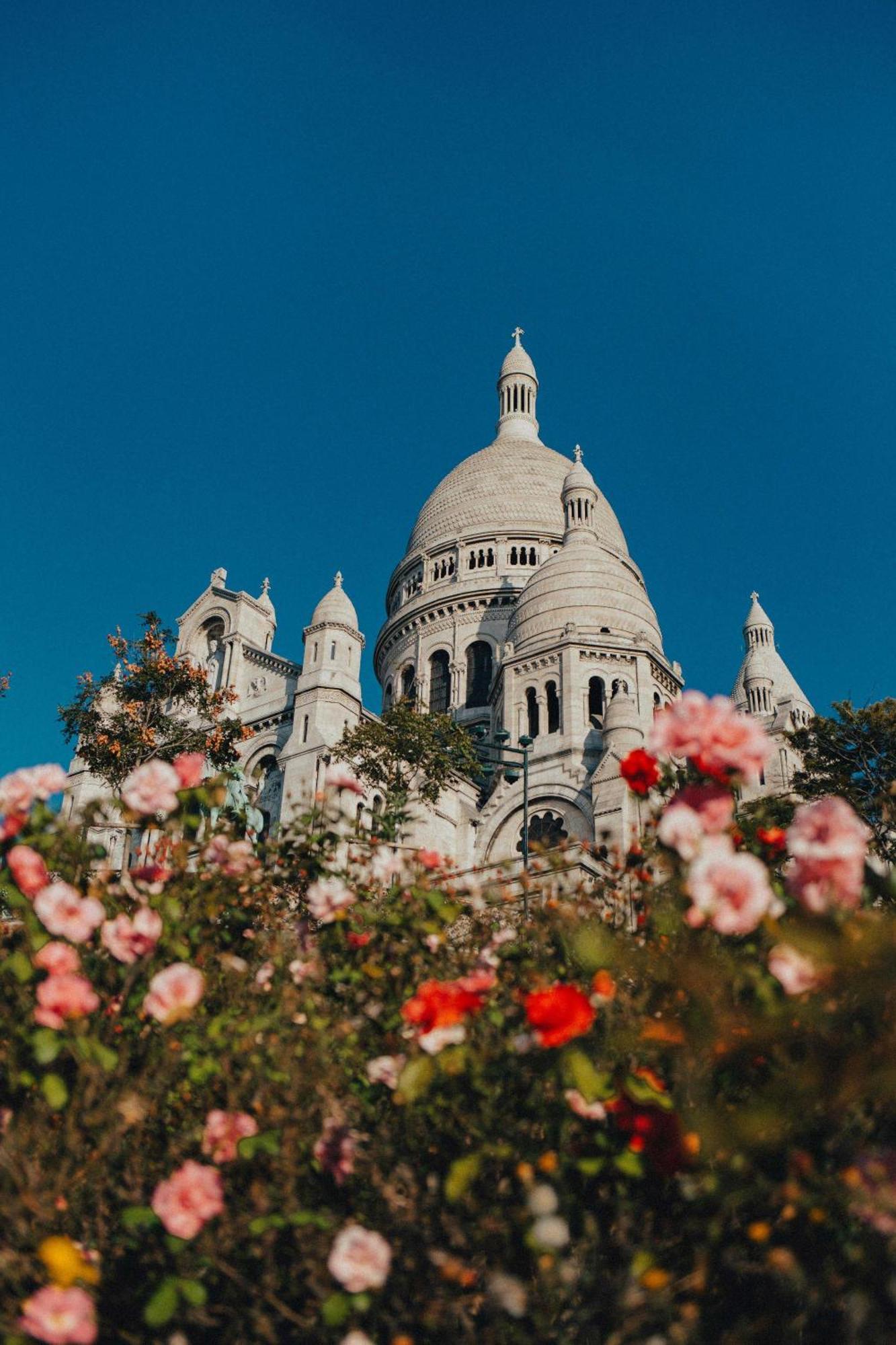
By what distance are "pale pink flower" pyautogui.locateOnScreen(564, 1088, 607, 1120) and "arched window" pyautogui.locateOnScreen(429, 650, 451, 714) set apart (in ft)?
148

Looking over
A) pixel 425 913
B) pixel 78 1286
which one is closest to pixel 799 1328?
pixel 78 1286

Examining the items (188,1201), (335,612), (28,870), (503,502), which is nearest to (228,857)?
(28,870)

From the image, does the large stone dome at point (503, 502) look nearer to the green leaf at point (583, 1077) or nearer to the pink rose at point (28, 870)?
the pink rose at point (28, 870)

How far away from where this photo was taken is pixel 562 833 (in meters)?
34.5

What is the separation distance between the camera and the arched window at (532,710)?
38.2 metres

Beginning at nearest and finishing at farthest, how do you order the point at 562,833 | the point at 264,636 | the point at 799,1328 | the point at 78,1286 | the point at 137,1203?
the point at 799,1328, the point at 78,1286, the point at 137,1203, the point at 562,833, the point at 264,636

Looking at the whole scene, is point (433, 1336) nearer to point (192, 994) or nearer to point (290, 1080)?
point (290, 1080)

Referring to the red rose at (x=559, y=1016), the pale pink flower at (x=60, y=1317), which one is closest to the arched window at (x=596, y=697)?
the red rose at (x=559, y=1016)

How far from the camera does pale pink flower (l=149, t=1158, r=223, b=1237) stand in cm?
415

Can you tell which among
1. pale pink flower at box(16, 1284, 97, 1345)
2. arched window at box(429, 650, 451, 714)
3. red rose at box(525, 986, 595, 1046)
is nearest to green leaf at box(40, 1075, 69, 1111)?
pale pink flower at box(16, 1284, 97, 1345)

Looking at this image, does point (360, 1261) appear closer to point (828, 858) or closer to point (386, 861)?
point (828, 858)

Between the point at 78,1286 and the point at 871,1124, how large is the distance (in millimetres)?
3034

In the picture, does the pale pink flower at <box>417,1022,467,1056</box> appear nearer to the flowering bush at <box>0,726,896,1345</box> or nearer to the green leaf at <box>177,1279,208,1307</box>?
the flowering bush at <box>0,726,896,1345</box>

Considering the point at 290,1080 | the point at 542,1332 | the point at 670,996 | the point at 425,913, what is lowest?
the point at 542,1332
